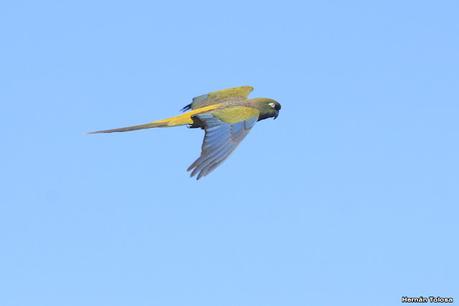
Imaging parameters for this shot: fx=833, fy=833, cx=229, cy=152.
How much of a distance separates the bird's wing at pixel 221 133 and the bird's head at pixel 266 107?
121 centimetres

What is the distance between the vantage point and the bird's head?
888 inches

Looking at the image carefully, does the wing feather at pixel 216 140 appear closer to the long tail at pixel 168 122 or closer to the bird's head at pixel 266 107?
the long tail at pixel 168 122

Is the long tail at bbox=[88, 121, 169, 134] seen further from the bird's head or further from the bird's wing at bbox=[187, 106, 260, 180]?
the bird's head

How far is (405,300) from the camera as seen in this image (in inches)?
717

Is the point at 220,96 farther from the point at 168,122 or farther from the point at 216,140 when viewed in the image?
the point at 216,140

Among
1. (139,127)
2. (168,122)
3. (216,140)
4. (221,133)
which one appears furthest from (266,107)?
(216,140)

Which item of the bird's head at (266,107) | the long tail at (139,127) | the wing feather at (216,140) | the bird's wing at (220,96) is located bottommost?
the wing feather at (216,140)

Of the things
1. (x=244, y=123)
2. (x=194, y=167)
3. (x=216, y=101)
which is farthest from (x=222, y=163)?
(x=216, y=101)

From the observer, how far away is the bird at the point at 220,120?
1769cm

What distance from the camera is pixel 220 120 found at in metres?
19.9

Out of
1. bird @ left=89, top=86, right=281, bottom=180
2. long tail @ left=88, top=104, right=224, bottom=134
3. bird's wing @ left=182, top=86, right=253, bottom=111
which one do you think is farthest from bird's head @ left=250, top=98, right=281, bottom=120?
long tail @ left=88, top=104, right=224, bottom=134

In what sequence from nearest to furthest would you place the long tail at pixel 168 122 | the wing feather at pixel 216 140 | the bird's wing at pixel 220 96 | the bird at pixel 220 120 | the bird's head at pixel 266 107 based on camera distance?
the wing feather at pixel 216 140 < the bird at pixel 220 120 < the long tail at pixel 168 122 < the bird's head at pixel 266 107 < the bird's wing at pixel 220 96

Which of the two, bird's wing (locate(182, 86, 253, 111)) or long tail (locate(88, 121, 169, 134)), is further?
bird's wing (locate(182, 86, 253, 111))

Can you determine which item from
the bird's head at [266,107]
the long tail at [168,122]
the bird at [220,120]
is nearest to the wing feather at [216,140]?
the bird at [220,120]
